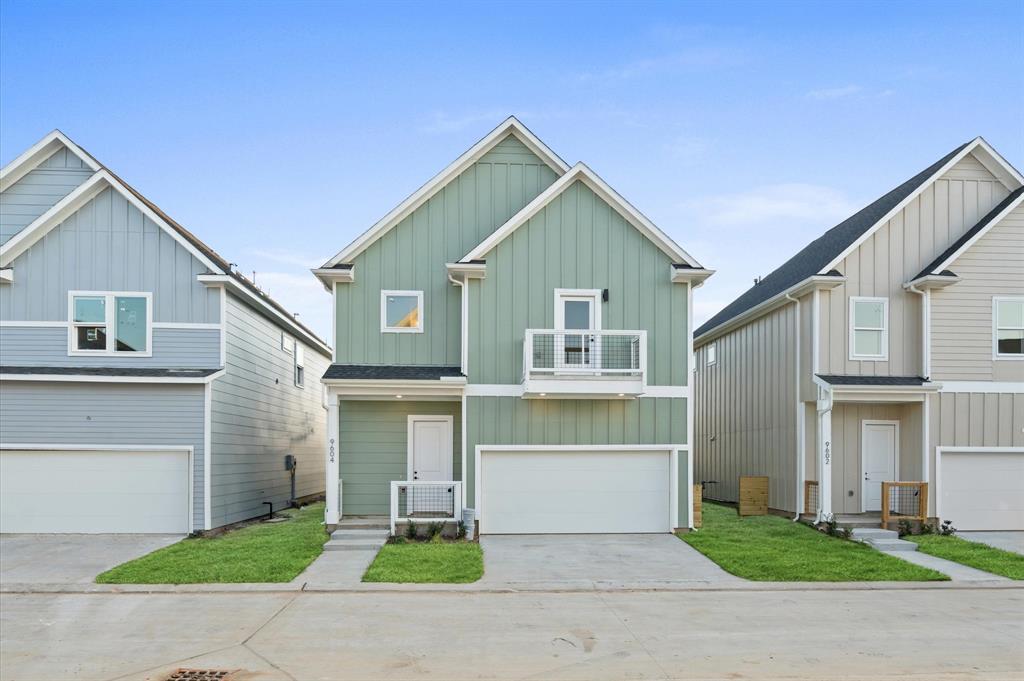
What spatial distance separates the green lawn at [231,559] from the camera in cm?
1148

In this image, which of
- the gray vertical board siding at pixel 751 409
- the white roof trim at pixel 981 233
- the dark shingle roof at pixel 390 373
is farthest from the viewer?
the gray vertical board siding at pixel 751 409

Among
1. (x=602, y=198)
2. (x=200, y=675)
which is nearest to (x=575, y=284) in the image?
(x=602, y=198)

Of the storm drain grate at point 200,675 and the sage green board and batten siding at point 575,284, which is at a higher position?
the sage green board and batten siding at point 575,284

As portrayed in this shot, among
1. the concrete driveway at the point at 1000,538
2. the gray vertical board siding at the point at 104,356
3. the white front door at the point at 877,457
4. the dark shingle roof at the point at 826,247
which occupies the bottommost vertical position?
the concrete driveway at the point at 1000,538

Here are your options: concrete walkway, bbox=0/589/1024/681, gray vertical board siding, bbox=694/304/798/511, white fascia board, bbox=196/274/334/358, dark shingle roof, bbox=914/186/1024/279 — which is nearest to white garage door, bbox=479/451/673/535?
gray vertical board siding, bbox=694/304/798/511

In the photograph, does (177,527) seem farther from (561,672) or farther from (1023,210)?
(1023,210)

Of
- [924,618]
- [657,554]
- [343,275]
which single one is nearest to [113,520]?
[343,275]

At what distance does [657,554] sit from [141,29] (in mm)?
15104

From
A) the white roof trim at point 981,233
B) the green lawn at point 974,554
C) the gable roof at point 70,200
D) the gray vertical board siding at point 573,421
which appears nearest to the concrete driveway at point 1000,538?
the green lawn at point 974,554

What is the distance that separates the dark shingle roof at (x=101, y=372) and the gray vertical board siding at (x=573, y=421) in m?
5.83

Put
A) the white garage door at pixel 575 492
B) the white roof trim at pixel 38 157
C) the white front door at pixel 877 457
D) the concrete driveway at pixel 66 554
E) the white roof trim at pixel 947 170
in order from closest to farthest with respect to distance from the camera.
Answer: the concrete driveway at pixel 66 554 < the white garage door at pixel 575 492 < the white roof trim at pixel 38 157 < the white roof trim at pixel 947 170 < the white front door at pixel 877 457

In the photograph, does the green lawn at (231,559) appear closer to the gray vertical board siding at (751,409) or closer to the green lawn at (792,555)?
the green lawn at (792,555)

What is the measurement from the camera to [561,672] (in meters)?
7.31

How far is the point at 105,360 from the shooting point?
631 inches
